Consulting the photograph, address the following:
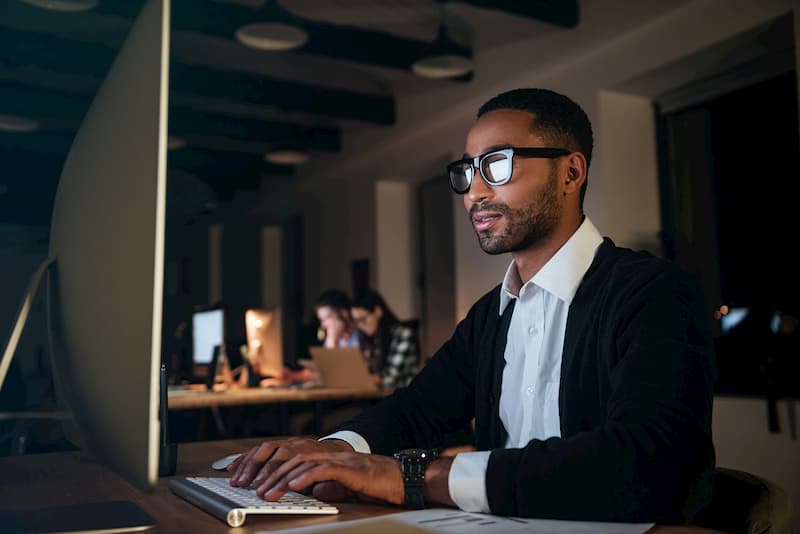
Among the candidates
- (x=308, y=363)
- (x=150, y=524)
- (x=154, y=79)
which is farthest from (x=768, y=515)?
(x=308, y=363)

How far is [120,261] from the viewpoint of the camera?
777 millimetres

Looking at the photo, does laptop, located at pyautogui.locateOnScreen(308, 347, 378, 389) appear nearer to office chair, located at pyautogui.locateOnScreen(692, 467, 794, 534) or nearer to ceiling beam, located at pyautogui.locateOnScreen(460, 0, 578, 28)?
ceiling beam, located at pyautogui.locateOnScreen(460, 0, 578, 28)

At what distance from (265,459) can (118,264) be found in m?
0.48

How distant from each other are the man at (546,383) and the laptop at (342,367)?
2555mm

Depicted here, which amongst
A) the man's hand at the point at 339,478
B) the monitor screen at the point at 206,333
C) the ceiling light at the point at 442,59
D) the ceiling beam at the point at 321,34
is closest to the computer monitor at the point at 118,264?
the man's hand at the point at 339,478

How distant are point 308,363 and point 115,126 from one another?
13.7 ft

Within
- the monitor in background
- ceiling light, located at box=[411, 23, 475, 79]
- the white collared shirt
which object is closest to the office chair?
the white collared shirt

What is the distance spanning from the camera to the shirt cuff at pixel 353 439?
1.37m

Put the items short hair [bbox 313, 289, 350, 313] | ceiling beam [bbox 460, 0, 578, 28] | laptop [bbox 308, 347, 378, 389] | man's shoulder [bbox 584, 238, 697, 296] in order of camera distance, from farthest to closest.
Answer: short hair [bbox 313, 289, 350, 313], ceiling beam [bbox 460, 0, 578, 28], laptop [bbox 308, 347, 378, 389], man's shoulder [bbox 584, 238, 697, 296]

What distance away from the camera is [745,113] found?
15.2 feet

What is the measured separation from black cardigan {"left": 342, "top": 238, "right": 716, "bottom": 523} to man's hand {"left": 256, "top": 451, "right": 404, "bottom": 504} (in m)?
0.14

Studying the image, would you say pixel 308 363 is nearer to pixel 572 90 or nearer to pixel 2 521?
pixel 572 90

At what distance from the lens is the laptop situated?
165 inches

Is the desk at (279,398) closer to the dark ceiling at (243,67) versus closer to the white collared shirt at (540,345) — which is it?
the dark ceiling at (243,67)
